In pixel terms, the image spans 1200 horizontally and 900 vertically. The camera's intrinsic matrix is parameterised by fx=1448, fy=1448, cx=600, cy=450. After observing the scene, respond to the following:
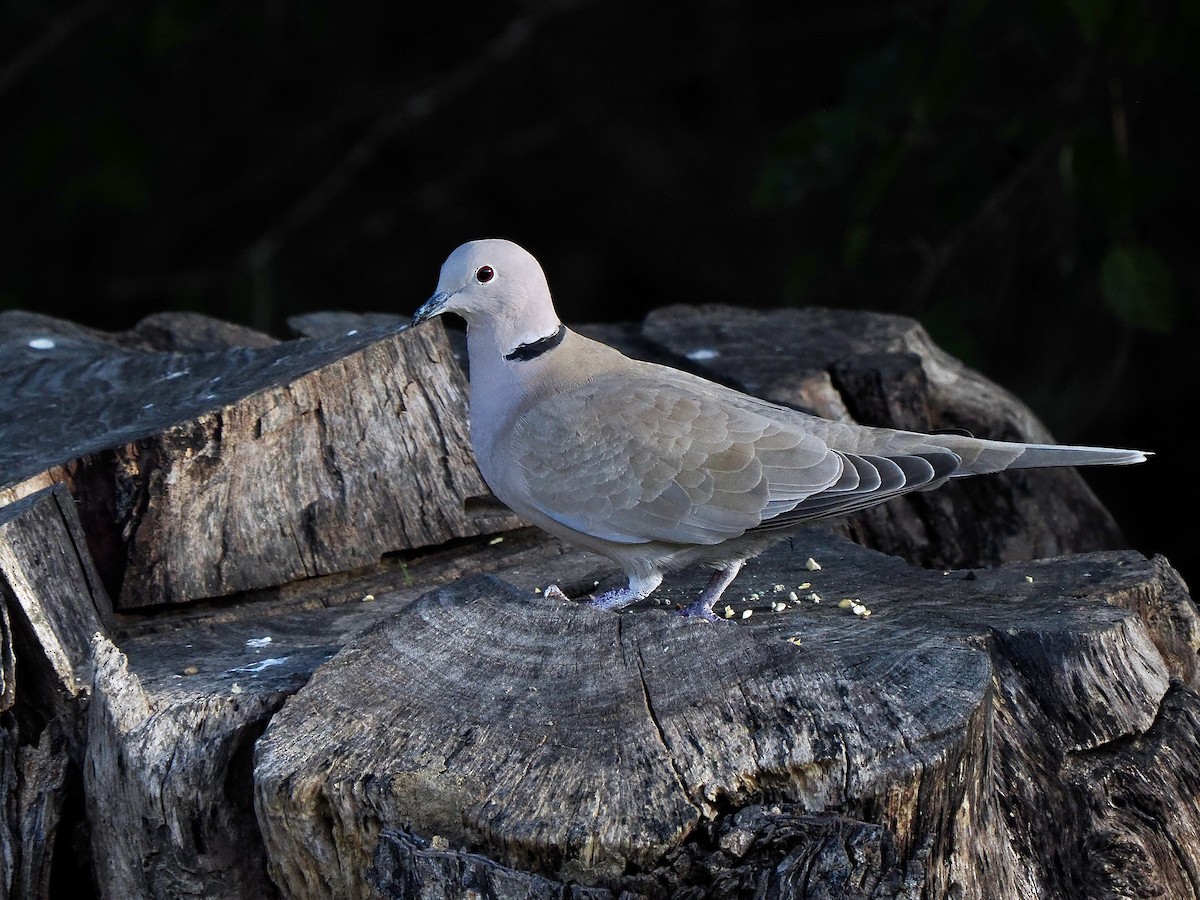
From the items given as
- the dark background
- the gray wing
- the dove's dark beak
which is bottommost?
the gray wing

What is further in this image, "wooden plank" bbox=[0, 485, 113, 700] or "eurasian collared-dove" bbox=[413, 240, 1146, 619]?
"eurasian collared-dove" bbox=[413, 240, 1146, 619]

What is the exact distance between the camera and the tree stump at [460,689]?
7.32 ft

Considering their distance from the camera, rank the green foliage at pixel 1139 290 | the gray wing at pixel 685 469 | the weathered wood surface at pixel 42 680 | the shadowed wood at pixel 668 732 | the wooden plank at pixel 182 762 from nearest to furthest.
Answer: the shadowed wood at pixel 668 732
the wooden plank at pixel 182 762
the weathered wood surface at pixel 42 680
the gray wing at pixel 685 469
the green foliage at pixel 1139 290

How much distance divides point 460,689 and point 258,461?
1074 millimetres

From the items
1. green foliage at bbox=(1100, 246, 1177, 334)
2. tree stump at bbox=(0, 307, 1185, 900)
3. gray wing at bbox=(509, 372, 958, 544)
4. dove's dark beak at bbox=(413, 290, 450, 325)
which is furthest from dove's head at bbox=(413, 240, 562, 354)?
green foliage at bbox=(1100, 246, 1177, 334)

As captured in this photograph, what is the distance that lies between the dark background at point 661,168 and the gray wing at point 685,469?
156cm

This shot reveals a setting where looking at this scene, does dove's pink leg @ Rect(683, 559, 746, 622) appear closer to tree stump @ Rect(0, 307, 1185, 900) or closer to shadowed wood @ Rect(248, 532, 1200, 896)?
tree stump @ Rect(0, 307, 1185, 900)

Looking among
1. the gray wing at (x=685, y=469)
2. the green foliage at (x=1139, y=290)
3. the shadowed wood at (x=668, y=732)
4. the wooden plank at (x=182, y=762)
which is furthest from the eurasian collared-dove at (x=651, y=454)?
the green foliage at (x=1139, y=290)

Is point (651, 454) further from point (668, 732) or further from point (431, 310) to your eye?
point (668, 732)

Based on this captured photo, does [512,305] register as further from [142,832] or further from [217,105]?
[217,105]

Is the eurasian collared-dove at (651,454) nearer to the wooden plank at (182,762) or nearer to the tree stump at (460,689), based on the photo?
the tree stump at (460,689)

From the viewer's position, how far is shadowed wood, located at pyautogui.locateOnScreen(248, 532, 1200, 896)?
2.22 m

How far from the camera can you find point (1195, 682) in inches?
120

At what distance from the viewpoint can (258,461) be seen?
3291mm
